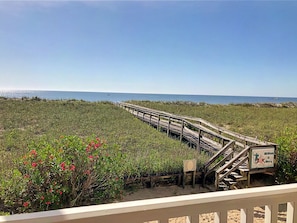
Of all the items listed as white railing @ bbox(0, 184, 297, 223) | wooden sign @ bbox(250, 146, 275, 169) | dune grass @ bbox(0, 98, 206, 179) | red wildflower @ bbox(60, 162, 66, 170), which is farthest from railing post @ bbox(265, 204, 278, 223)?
wooden sign @ bbox(250, 146, 275, 169)

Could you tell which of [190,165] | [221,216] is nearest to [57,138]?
[190,165]

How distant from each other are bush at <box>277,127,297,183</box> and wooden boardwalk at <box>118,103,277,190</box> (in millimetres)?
118

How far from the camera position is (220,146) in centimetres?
425

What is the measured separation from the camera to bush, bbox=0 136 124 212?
2102mm

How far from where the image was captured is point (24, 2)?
90.3 inches

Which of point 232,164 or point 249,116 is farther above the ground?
point 249,116

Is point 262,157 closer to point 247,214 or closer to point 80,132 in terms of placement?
point 80,132

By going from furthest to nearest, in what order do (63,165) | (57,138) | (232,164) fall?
(232,164) < (57,138) < (63,165)

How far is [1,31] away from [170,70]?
136 inches

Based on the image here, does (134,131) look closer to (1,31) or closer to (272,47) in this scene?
(1,31)

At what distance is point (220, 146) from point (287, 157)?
41.6 inches

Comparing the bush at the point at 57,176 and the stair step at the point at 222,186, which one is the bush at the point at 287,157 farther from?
the bush at the point at 57,176

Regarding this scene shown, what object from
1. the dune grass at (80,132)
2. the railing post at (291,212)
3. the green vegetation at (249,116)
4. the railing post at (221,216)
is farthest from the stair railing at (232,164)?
the railing post at (221,216)

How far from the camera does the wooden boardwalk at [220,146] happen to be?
11.5ft
